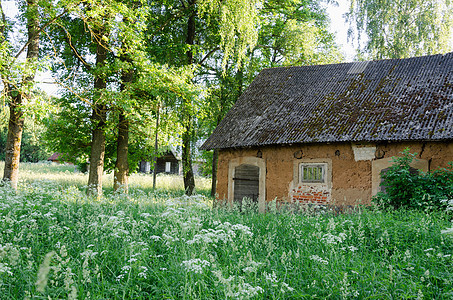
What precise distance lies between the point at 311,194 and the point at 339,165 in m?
1.24

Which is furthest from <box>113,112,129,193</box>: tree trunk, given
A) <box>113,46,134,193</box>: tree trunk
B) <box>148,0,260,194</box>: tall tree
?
<box>148,0,260,194</box>: tall tree

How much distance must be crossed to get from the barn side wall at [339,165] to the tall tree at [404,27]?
10.4m

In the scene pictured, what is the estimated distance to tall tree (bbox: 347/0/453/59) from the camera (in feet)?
60.4

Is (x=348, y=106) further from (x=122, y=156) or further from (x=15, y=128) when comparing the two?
(x=15, y=128)

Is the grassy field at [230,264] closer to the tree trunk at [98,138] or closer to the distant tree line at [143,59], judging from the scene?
the distant tree line at [143,59]

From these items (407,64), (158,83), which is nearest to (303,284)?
(158,83)

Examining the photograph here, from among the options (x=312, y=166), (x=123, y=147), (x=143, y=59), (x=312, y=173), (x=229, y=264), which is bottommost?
(x=229, y=264)

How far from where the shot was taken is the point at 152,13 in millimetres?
16547

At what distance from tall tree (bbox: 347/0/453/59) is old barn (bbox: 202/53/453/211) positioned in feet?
21.8

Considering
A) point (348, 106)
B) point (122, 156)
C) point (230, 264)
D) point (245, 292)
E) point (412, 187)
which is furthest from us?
point (122, 156)

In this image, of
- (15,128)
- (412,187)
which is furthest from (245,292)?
(15,128)

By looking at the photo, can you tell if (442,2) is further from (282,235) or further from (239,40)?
(282,235)

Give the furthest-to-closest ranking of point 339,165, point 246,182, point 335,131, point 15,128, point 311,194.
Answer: point 246,182
point 311,194
point 339,165
point 335,131
point 15,128

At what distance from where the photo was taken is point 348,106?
11750 mm
